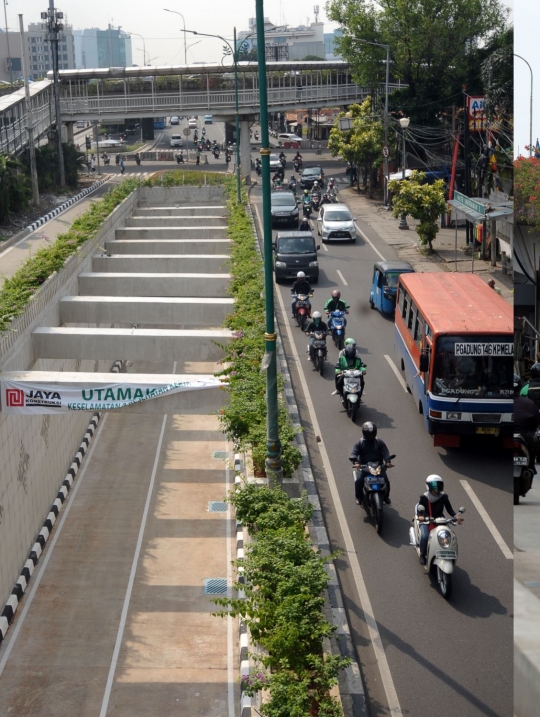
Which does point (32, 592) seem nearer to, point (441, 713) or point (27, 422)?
point (27, 422)

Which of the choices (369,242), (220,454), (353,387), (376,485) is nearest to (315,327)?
(353,387)

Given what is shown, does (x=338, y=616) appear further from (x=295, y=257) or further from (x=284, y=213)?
(x=284, y=213)

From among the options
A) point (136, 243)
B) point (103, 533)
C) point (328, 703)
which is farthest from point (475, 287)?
point (136, 243)

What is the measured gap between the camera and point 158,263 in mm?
26281

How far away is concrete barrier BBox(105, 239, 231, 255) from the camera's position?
28641 mm

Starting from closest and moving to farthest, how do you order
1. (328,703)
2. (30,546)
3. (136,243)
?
(328,703), (30,546), (136,243)

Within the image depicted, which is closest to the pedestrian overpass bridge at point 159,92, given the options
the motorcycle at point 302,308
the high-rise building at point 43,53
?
the motorcycle at point 302,308

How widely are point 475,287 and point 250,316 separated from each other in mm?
4226

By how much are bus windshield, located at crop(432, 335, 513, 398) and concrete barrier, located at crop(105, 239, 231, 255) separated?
1522 cm

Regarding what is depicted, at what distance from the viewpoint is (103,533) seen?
1656 cm

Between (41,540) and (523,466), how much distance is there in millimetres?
14715

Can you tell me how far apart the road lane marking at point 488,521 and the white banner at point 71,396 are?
15.6ft

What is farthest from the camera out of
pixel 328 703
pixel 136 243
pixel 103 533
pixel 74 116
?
pixel 74 116

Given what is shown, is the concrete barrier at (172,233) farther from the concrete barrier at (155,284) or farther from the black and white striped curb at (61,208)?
the concrete barrier at (155,284)
